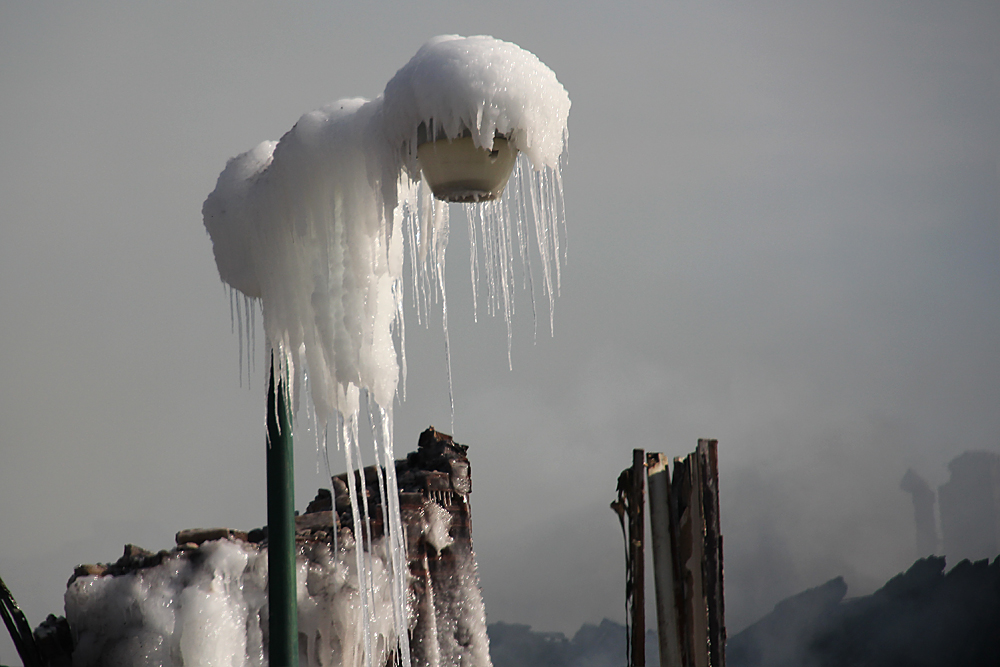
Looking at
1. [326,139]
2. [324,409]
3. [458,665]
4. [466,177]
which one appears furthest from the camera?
[458,665]

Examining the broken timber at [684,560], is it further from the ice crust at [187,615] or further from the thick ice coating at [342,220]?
the ice crust at [187,615]


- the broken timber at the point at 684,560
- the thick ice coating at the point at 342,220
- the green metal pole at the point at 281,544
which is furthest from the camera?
the green metal pole at the point at 281,544

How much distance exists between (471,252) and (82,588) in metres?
3.12

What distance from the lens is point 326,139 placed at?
2938 mm

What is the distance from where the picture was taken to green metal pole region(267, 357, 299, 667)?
123 inches

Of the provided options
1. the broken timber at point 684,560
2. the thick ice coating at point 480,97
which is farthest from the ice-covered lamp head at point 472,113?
the broken timber at point 684,560

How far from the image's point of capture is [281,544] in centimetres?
314

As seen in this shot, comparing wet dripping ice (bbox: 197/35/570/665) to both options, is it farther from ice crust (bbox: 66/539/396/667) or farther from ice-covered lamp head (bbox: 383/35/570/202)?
ice crust (bbox: 66/539/396/667)

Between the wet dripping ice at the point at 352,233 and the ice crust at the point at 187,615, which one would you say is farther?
the ice crust at the point at 187,615

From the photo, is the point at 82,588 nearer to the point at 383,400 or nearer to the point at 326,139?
the point at 383,400

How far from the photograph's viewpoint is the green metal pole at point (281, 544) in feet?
10.2

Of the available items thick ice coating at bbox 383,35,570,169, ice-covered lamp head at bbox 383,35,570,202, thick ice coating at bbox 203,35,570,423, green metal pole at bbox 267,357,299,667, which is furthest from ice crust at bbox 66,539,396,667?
thick ice coating at bbox 383,35,570,169

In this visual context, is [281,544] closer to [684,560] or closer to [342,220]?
[342,220]

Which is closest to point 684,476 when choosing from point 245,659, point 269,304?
point 269,304
